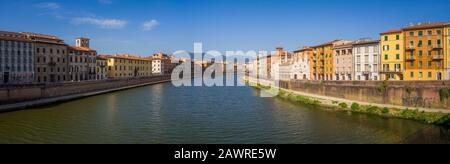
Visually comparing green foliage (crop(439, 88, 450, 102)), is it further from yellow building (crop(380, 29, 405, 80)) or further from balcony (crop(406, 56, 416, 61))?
yellow building (crop(380, 29, 405, 80))

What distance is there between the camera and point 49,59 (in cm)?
5075

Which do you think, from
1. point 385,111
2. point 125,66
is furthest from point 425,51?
point 125,66

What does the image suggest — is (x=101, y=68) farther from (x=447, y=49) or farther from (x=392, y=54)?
(x=447, y=49)

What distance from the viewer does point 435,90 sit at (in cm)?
2375

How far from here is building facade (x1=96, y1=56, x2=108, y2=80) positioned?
2672 inches

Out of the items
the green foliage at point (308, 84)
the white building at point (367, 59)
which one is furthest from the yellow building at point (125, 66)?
the white building at point (367, 59)

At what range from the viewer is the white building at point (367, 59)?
135 ft

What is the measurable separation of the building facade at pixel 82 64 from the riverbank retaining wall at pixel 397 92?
4711 centimetres

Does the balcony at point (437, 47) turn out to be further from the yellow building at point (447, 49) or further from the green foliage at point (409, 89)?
the green foliage at point (409, 89)

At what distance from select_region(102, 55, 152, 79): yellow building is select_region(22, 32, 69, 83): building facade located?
18351 millimetres

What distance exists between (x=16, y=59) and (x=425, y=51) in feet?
184
